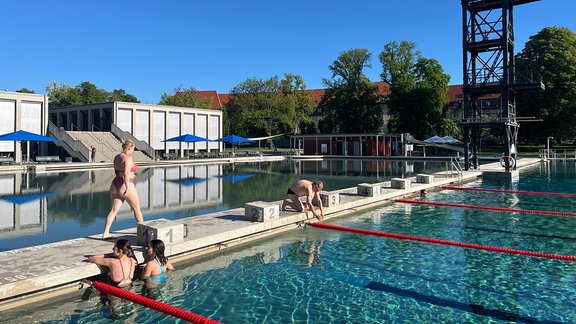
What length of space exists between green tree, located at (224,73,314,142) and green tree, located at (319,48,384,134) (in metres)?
8.77

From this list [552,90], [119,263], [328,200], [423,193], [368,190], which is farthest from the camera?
[552,90]

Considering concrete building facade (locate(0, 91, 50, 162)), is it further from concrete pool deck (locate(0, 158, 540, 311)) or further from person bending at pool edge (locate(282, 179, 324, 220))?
concrete pool deck (locate(0, 158, 540, 311))

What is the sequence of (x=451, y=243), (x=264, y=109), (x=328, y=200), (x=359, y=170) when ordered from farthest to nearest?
(x=264, y=109) < (x=359, y=170) < (x=328, y=200) < (x=451, y=243)

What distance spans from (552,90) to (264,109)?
38.0m

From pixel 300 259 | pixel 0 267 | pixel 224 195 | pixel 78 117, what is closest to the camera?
pixel 0 267

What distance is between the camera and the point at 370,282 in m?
6.93

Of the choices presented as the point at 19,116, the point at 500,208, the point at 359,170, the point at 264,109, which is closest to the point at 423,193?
the point at 500,208

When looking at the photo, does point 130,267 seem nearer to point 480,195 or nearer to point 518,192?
point 480,195

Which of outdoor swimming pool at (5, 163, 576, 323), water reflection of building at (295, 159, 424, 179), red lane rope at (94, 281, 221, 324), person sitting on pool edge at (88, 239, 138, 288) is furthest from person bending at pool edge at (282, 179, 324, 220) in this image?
water reflection of building at (295, 159, 424, 179)

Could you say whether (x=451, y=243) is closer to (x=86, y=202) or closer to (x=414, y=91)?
(x=86, y=202)

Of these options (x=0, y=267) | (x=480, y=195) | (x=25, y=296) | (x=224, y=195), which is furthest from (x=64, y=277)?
(x=480, y=195)

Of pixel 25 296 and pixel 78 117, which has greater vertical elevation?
pixel 78 117

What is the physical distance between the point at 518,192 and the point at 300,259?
13839mm

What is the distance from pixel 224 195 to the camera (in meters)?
16.6
